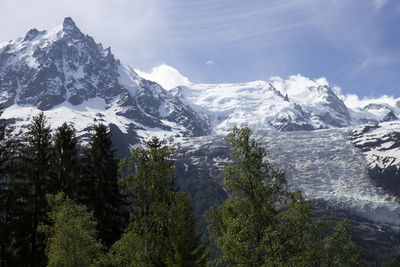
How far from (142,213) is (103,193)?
13905 mm

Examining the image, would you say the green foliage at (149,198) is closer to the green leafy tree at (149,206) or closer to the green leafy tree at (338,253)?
the green leafy tree at (149,206)

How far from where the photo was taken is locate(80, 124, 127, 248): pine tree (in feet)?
127

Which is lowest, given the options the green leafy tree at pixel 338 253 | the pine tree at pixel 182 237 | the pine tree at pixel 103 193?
the green leafy tree at pixel 338 253

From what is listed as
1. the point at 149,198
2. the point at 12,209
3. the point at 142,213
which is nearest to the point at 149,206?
the point at 149,198

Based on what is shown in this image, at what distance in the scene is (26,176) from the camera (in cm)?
3459

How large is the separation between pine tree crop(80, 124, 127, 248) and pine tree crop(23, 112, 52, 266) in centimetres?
405

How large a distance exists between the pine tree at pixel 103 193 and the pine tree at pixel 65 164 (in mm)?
1064

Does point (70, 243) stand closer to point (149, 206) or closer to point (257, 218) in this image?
point (149, 206)

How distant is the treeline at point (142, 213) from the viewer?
20562 mm

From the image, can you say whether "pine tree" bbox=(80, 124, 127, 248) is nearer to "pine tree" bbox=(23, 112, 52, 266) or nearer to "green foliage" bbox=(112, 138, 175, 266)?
"pine tree" bbox=(23, 112, 52, 266)

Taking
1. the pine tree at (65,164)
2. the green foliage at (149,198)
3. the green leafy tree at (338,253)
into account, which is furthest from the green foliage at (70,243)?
the green leafy tree at (338,253)

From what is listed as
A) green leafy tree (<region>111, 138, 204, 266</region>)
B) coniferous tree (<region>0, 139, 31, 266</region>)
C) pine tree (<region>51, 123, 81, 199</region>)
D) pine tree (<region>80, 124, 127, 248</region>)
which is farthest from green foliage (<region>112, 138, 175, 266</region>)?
pine tree (<region>80, 124, 127, 248</region>)

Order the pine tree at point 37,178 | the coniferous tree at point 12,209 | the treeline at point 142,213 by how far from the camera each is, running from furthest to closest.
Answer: the pine tree at point 37,178 → the coniferous tree at point 12,209 → the treeline at point 142,213

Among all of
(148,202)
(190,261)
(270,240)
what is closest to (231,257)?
(270,240)
